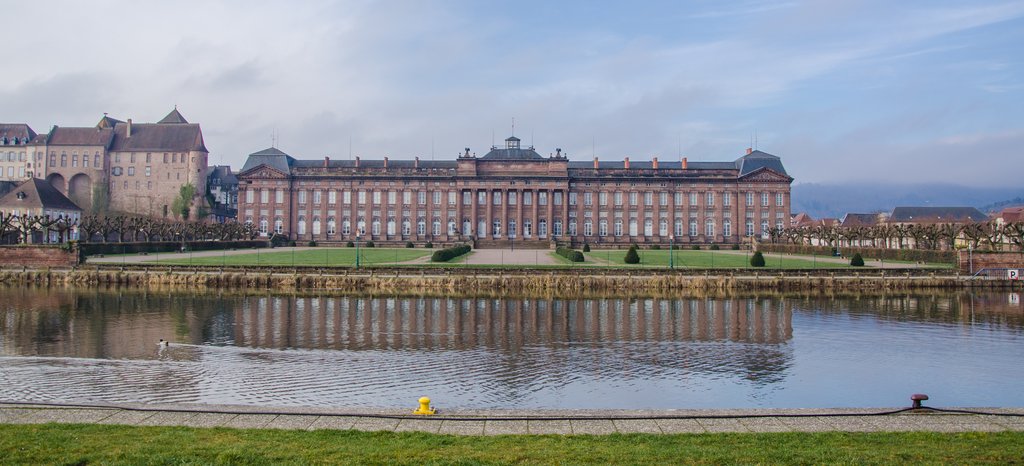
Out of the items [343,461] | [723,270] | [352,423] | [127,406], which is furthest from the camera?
[723,270]

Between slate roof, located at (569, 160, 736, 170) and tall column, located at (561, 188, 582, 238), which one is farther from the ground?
slate roof, located at (569, 160, 736, 170)

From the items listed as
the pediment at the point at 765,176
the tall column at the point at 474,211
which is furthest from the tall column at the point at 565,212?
the pediment at the point at 765,176

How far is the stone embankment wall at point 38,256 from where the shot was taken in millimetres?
48469

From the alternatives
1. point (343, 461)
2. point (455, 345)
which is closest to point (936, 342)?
point (455, 345)

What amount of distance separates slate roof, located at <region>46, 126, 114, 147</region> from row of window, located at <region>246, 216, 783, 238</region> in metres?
25.3

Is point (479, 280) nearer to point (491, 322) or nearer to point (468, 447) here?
point (491, 322)

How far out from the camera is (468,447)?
31.6 ft

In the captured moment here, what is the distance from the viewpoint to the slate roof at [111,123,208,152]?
4077 inches

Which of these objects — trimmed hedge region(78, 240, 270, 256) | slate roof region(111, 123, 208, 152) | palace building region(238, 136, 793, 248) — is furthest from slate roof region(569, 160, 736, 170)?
slate roof region(111, 123, 208, 152)

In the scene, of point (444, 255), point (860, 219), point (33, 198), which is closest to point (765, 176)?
point (860, 219)

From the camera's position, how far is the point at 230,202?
12275cm

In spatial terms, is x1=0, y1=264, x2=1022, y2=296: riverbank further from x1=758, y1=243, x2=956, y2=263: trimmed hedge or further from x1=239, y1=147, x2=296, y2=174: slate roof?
x1=239, y1=147, x2=296, y2=174: slate roof

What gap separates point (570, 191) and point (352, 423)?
85.5 m

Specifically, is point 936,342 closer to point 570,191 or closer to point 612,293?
point 612,293
